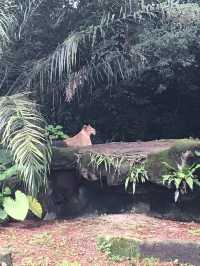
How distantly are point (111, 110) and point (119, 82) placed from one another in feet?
3.14

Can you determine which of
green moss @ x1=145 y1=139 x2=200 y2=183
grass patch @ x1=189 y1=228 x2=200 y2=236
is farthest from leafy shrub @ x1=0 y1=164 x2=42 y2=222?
grass patch @ x1=189 y1=228 x2=200 y2=236

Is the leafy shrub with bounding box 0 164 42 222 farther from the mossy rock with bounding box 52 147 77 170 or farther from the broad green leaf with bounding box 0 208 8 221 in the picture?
the mossy rock with bounding box 52 147 77 170

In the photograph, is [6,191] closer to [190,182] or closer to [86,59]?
[190,182]

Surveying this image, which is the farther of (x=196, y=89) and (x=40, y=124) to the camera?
(x=196, y=89)

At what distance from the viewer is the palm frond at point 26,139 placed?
Result: 19.5ft

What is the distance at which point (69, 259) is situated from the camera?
16.8 ft

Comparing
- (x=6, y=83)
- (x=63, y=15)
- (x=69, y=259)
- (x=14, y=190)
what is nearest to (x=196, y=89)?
(x=63, y=15)

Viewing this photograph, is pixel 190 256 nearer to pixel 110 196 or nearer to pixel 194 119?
pixel 110 196

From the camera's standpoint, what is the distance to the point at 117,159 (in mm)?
6809

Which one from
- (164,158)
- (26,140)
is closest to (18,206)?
(26,140)

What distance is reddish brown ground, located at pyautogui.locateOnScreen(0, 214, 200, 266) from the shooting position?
5148mm

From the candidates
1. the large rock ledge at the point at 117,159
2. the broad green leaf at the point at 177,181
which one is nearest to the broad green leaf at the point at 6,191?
the large rock ledge at the point at 117,159

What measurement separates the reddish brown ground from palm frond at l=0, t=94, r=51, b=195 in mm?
550

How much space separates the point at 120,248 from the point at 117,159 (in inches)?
68.9
